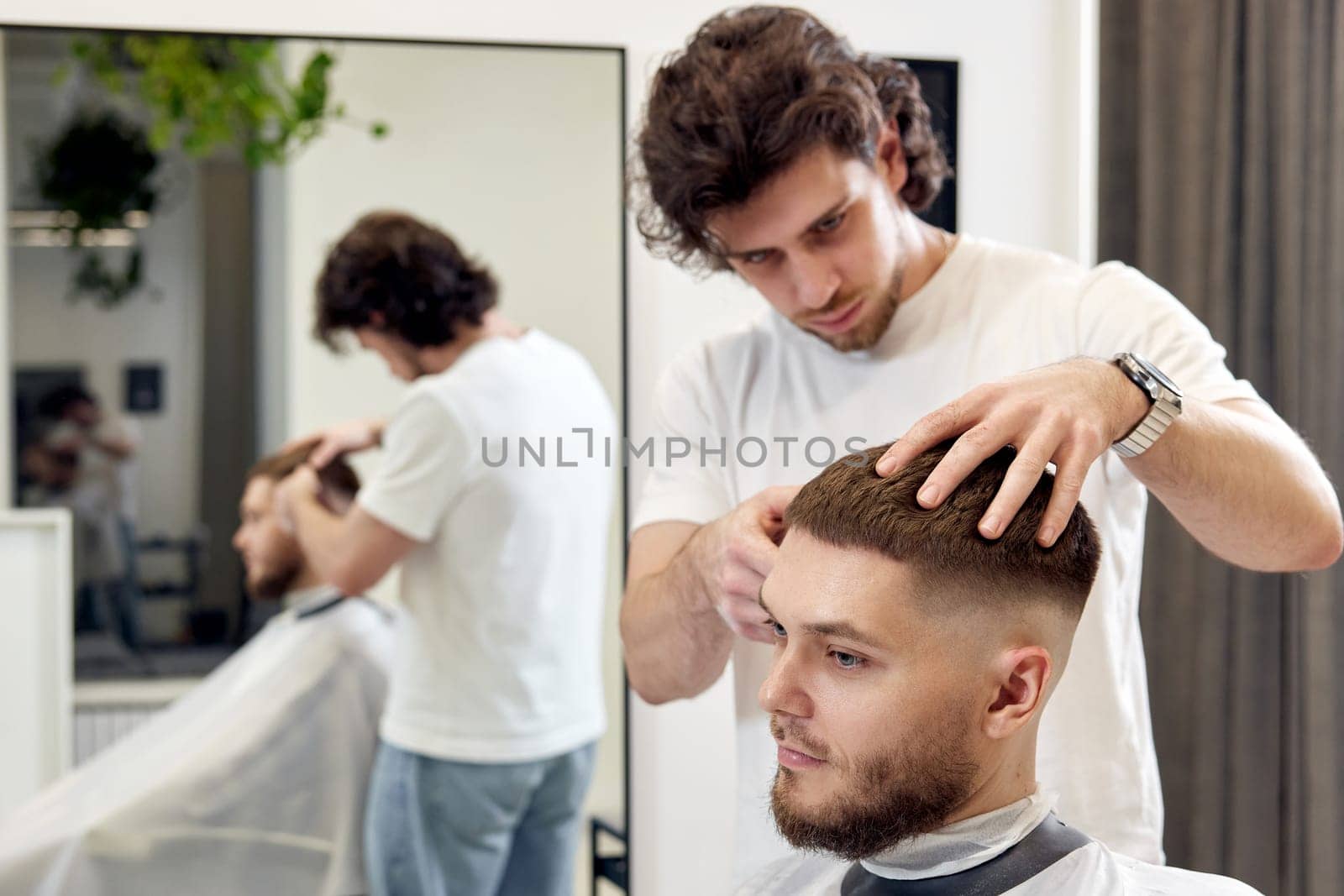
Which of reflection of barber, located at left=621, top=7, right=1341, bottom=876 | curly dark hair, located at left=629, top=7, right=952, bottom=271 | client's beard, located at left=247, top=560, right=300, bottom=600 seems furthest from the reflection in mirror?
curly dark hair, located at left=629, top=7, right=952, bottom=271

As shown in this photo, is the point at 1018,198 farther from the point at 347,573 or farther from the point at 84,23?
the point at 84,23

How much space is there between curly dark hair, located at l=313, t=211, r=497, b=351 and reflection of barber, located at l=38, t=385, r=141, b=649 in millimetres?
344

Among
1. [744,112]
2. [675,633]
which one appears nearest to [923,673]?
[675,633]

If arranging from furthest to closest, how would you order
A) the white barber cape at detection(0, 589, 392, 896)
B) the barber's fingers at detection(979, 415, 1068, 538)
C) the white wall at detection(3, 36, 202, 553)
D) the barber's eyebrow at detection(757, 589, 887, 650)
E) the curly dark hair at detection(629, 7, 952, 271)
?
1. the white barber cape at detection(0, 589, 392, 896)
2. the white wall at detection(3, 36, 202, 553)
3. the curly dark hair at detection(629, 7, 952, 271)
4. the barber's eyebrow at detection(757, 589, 887, 650)
5. the barber's fingers at detection(979, 415, 1068, 538)

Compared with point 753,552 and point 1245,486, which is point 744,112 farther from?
point 1245,486

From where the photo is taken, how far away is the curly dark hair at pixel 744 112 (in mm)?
1517

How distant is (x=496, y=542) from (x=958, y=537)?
102cm

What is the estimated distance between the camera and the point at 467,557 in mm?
2051

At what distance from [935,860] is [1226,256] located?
1.38 metres

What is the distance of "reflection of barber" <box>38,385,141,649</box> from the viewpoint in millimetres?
1924

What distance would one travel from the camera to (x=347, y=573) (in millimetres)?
2037

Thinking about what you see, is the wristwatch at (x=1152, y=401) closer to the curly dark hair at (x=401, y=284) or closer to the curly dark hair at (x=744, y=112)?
the curly dark hair at (x=744, y=112)

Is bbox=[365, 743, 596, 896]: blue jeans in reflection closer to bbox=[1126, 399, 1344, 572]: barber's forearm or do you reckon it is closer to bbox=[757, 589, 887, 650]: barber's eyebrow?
bbox=[757, 589, 887, 650]: barber's eyebrow


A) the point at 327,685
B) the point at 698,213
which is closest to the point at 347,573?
the point at 327,685
